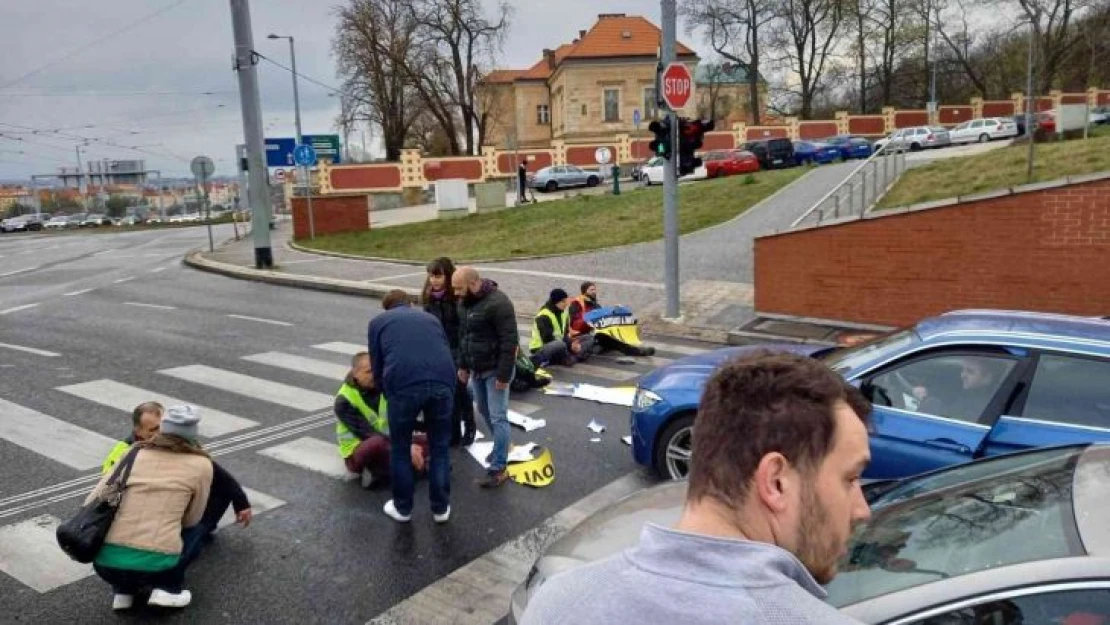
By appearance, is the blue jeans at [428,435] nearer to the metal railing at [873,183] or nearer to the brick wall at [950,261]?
the brick wall at [950,261]

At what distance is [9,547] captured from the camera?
5617 mm

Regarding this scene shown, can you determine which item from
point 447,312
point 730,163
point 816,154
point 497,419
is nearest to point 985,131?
point 816,154

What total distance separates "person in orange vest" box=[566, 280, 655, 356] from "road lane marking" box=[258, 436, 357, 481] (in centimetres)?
418

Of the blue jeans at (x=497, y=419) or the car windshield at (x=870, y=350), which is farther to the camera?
the blue jeans at (x=497, y=419)

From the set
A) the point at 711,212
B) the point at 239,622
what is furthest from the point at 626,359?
the point at 711,212

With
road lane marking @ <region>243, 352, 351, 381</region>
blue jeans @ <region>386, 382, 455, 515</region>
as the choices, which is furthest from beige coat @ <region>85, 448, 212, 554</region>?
road lane marking @ <region>243, 352, 351, 381</region>

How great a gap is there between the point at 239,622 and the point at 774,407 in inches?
164

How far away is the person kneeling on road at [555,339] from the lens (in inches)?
410

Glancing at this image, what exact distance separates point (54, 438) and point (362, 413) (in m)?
3.51

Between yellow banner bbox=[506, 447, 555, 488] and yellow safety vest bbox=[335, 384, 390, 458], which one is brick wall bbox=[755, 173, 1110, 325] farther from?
yellow safety vest bbox=[335, 384, 390, 458]

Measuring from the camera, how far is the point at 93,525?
459cm

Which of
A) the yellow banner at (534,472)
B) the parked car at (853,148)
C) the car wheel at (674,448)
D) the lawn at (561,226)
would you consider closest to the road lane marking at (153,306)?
the lawn at (561,226)

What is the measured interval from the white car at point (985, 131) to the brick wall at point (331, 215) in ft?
111

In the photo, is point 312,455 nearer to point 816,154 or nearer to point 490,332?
point 490,332
